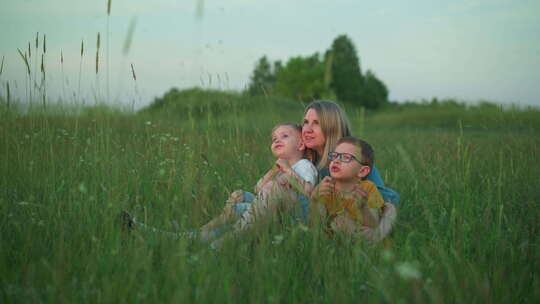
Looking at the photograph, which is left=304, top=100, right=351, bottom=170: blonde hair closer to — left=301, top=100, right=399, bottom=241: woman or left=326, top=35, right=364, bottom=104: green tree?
left=301, top=100, right=399, bottom=241: woman

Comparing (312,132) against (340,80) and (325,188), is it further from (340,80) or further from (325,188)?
(340,80)

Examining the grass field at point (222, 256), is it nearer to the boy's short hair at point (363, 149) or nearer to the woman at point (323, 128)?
the boy's short hair at point (363, 149)

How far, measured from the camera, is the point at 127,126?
24.6 feet

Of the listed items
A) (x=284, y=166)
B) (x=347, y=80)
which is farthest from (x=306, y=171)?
(x=347, y=80)

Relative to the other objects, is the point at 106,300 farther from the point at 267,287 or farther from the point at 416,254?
the point at 416,254

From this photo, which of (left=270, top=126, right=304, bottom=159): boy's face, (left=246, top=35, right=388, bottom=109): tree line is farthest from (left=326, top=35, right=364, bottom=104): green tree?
(left=270, top=126, right=304, bottom=159): boy's face

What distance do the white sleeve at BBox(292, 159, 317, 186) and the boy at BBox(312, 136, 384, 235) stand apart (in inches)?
9.7

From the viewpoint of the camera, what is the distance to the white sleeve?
349 centimetres

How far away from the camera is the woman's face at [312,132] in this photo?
12.5 feet

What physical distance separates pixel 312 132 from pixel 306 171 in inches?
17.8

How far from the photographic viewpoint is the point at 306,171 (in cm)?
351

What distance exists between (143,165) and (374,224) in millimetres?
2186

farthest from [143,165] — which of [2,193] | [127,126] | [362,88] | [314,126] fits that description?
[362,88]

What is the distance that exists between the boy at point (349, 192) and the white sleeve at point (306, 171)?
0.25 meters
